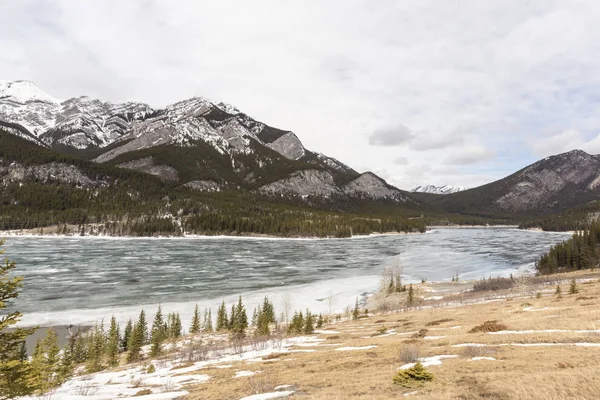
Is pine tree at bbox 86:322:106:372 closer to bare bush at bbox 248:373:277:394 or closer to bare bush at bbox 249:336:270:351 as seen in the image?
bare bush at bbox 249:336:270:351

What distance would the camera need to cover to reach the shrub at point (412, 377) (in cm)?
1180

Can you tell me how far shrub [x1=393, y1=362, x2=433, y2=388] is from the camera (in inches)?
465

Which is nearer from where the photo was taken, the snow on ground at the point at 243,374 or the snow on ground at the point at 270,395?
the snow on ground at the point at 270,395

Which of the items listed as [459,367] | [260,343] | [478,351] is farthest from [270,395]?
[260,343]

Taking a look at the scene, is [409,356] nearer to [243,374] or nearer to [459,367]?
[459,367]

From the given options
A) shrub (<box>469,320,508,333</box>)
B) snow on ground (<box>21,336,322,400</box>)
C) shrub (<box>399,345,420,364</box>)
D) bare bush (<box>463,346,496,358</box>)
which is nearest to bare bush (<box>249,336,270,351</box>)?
snow on ground (<box>21,336,322,400</box>)

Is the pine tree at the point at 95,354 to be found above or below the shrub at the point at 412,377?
below

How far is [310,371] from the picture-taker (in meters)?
17.1

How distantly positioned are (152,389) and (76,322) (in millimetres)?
36787

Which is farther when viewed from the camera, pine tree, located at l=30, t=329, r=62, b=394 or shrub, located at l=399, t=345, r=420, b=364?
pine tree, located at l=30, t=329, r=62, b=394

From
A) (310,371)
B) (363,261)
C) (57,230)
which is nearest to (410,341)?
(310,371)

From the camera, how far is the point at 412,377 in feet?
39.8

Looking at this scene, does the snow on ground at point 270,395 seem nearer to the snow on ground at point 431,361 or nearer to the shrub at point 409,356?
the snow on ground at point 431,361

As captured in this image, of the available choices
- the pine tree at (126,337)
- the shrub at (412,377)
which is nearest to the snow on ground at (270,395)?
the shrub at (412,377)
